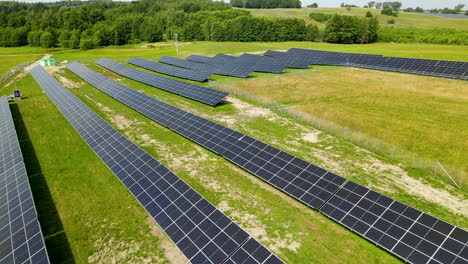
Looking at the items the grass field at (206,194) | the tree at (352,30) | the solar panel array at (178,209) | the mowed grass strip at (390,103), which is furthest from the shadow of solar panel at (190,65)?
the tree at (352,30)

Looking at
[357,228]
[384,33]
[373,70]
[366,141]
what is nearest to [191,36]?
[384,33]

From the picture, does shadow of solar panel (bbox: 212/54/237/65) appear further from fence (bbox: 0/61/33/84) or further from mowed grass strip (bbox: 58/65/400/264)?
fence (bbox: 0/61/33/84)

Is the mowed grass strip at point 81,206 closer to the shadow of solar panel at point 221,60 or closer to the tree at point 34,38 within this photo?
the shadow of solar panel at point 221,60

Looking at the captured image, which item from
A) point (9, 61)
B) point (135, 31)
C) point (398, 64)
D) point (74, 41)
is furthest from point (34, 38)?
point (398, 64)

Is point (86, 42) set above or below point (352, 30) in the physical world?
below

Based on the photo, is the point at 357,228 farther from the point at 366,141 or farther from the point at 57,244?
the point at 57,244

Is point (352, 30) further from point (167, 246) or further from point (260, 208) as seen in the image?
point (167, 246)

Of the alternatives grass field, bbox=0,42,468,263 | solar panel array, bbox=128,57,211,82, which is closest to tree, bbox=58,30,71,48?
solar panel array, bbox=128,57,211,82
